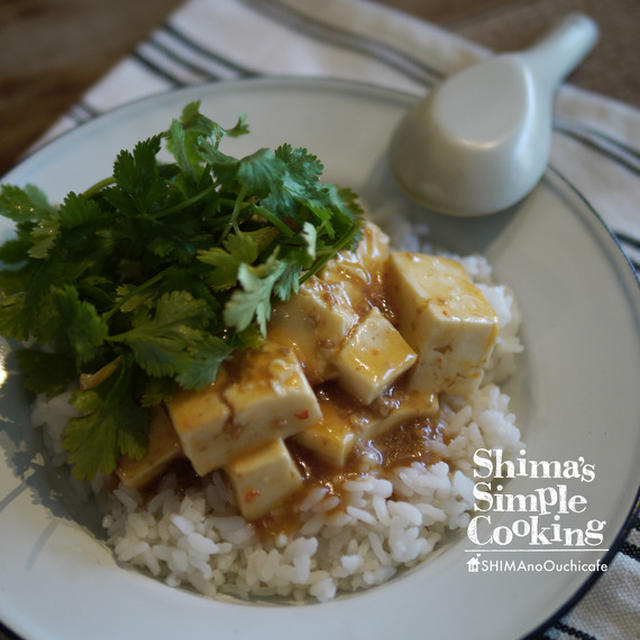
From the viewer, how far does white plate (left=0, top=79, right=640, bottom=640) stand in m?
2.00

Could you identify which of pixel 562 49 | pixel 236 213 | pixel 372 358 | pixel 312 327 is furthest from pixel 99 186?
pixel 562 49

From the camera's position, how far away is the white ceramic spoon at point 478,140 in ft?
9.83

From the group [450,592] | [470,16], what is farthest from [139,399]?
[470,16]

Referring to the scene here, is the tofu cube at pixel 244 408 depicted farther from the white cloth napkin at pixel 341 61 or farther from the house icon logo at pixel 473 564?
the white cloth napkin at pixel 341 61

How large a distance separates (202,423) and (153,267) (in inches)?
24.8

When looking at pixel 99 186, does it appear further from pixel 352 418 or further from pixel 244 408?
pixel 352 418

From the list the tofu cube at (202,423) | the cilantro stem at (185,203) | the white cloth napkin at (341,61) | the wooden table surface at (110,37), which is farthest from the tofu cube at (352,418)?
the wooden table surface at (110,37)

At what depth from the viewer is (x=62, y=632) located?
6.30 ft

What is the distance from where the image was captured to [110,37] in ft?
14.2

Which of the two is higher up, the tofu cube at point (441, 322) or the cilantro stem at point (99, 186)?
the cilantro stem at point (99, 186)

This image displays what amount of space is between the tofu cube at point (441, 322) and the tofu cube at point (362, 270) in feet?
0.20

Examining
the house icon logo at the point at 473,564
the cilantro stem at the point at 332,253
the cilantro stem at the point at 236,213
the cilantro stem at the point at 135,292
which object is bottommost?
the house icon logo at the point at 473,564

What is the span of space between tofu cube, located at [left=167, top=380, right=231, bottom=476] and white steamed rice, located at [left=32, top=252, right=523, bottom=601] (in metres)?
0.35

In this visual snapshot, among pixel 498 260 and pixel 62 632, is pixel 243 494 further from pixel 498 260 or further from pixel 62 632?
pixel 498 260
